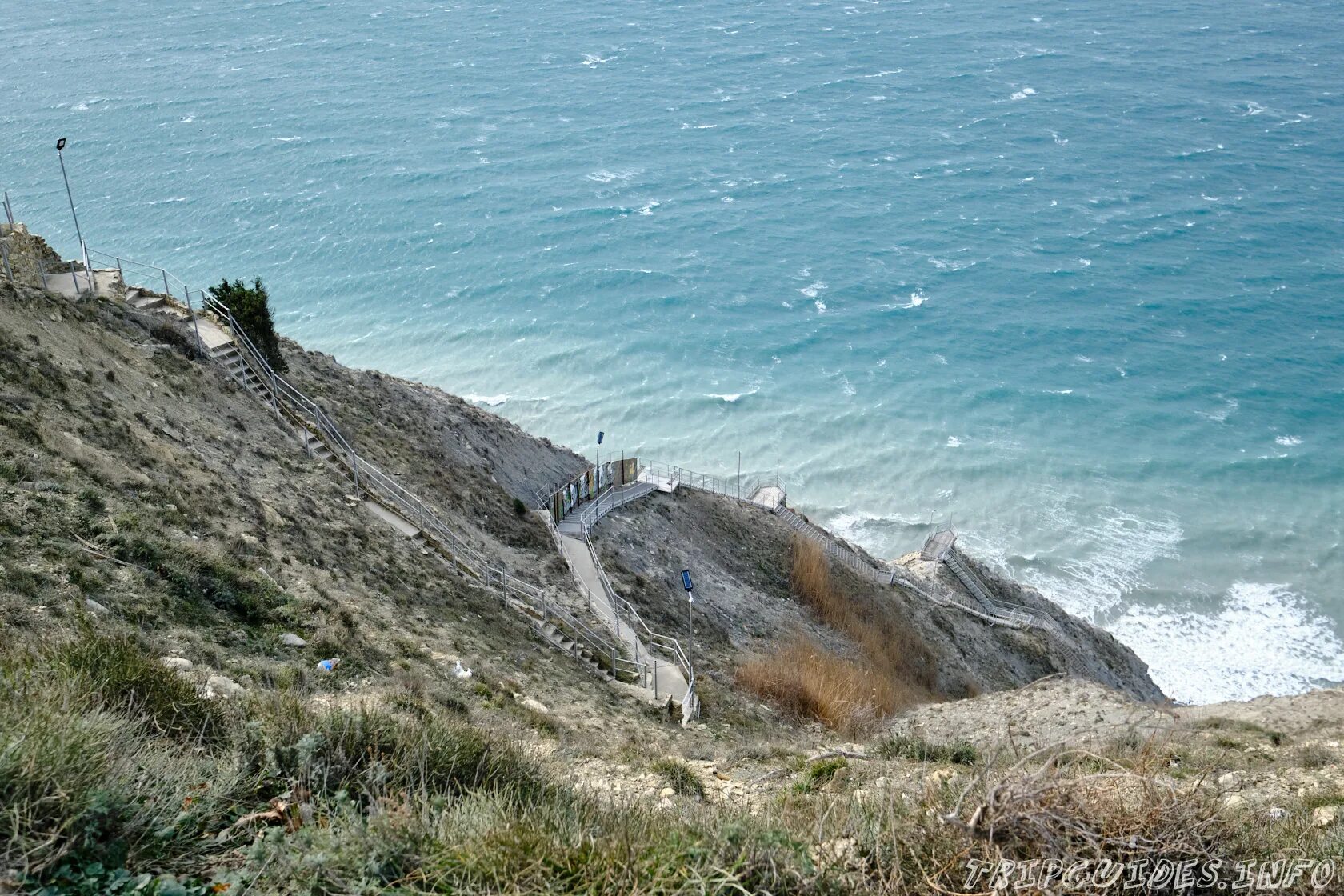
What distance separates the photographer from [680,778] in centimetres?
1697

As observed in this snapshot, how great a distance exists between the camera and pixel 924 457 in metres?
69.2

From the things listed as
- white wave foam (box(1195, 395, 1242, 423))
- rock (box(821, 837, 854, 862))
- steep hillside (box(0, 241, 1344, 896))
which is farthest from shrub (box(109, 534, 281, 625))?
white wave foam (box(1195, 395, 1242, 423))

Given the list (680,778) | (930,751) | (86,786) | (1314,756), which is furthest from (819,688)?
(86,786)

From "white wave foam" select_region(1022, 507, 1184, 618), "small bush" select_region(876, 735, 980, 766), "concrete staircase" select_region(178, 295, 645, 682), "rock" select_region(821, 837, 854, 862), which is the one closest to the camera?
"rock" select_region(821, 837, 854, 862)

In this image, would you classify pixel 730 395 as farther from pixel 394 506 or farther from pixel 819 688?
pixel 819 688

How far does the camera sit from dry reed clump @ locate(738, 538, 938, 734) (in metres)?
Answer: 27.8

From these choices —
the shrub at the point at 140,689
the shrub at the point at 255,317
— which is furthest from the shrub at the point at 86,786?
the shrub at the point at 255,317

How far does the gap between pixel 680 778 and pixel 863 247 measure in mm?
77330

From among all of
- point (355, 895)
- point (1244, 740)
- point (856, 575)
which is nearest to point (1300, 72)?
point (856, 575)

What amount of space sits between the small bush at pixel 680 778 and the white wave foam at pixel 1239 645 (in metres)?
42.8

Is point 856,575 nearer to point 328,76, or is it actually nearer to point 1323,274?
point 1323,274

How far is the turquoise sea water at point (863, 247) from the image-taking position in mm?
65312

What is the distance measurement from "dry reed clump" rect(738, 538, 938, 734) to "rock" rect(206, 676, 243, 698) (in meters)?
15.2

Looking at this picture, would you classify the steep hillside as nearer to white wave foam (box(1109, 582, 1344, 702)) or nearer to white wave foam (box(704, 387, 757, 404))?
white wave foam (box(1109, 582, 1344, 702))
